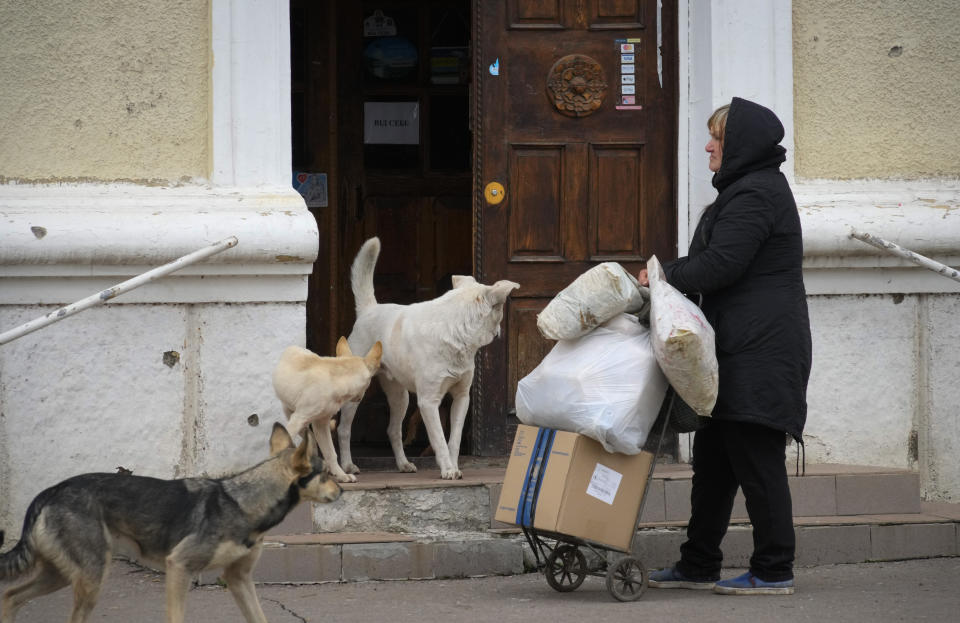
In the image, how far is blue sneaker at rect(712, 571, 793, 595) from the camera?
5188 millimetres

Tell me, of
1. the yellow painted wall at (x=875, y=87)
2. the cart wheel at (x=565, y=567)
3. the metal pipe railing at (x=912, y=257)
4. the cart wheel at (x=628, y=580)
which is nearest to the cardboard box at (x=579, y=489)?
the cart wheel at (x=628, y=580)

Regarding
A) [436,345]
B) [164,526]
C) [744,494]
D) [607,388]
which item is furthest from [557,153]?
[164,526]

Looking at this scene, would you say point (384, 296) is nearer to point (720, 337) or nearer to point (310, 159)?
point (310, 159)

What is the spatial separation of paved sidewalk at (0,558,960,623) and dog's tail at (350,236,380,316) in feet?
5.38

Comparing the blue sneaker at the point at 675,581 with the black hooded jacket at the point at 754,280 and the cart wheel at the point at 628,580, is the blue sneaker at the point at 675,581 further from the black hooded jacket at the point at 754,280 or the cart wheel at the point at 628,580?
the black hooded jacket at the point at 754,280

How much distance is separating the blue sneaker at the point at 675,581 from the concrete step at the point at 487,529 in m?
0.39

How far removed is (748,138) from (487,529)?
2.29 meters

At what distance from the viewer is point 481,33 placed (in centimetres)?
700

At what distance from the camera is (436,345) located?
19.9 ft

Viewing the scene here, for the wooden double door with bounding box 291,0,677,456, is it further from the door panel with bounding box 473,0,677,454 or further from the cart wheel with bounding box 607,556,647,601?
the cart wheel with bounding box 607,556,647,601

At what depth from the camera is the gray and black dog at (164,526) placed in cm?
420

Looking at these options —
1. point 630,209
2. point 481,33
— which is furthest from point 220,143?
point 630,209

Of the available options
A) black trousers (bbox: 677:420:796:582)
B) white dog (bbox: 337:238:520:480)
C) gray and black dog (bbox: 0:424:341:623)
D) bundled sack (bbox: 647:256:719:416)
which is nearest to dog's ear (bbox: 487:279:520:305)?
white dog (bbox: 337:238:520:480)

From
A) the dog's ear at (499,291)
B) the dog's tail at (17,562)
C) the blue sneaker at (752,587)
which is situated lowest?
the blue sneaker at (752,587)
